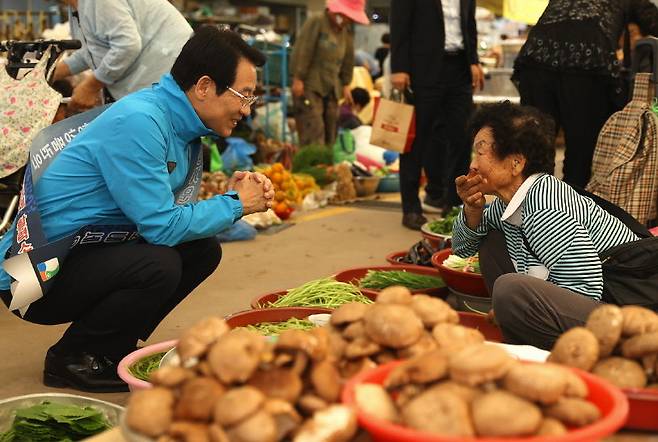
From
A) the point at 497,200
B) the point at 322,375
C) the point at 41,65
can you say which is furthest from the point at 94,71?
the point at 322,375

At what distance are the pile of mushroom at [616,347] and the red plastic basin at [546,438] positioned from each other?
10 centimetres

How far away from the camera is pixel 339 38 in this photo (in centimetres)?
940

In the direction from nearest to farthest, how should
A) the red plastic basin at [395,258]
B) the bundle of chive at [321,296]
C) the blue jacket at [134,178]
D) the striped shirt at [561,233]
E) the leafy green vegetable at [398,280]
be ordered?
the striped shirt at [561,233], the blue jacket at [134,178], the bundle of chive at [321,296], the leafy green vegetable at [398,280], the red plastic basin at [395,258]

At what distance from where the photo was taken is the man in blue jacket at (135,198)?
10.2ft

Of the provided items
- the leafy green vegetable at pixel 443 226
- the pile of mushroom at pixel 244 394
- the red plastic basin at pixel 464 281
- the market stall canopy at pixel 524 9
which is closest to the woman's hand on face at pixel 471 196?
the red plastic basin at pixel 464 281

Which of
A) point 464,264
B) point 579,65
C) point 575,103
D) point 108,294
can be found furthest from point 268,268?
point 108,294

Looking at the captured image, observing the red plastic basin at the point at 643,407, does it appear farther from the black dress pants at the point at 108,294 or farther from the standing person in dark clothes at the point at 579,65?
the standing person in dark clothes at the point at 579,65

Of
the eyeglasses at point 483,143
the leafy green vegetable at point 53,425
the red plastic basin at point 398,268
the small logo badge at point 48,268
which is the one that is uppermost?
the eyeglasses at point 483,143

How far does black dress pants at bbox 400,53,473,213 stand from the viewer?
261 inches

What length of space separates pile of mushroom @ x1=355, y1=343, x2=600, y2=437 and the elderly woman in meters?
1.05

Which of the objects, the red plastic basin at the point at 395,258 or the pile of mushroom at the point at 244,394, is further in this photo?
the red plastic basin at the point at 395,258

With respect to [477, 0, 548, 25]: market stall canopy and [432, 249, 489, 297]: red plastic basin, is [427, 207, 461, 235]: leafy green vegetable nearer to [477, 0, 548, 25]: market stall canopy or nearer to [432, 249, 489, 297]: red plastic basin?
[432, 249, 489, 297]: red plastic basin

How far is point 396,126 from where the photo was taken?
6.64 m

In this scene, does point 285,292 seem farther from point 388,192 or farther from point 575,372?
point 388,192
